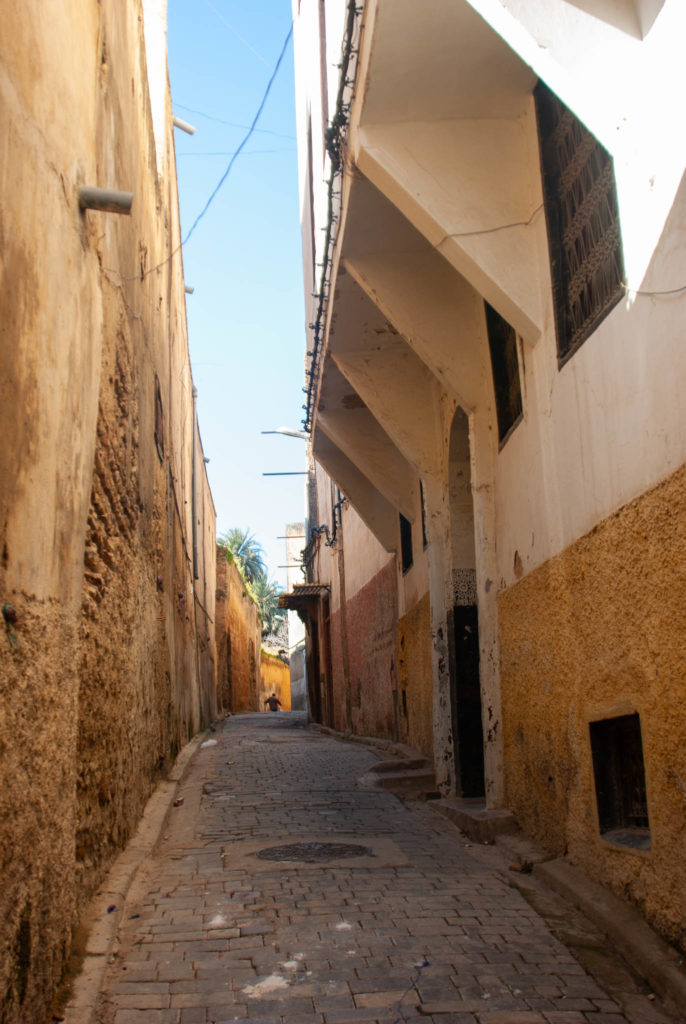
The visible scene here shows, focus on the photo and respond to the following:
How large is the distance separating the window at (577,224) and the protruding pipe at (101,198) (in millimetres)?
2261

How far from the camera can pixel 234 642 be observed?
30.7 m

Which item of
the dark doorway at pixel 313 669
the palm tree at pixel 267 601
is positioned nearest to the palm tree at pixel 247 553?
the palm tree at pixel 267 601

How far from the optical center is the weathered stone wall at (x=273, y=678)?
50.6 metres

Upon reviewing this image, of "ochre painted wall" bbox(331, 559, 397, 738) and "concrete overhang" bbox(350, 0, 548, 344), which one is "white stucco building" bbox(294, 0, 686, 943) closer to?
"concrete overhang" bbox(350, 0, 548, 344)

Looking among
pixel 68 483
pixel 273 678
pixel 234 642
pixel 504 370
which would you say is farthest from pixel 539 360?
pixel 273 678

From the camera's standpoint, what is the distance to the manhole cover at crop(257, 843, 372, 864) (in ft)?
19.2

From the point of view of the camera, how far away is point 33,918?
3.09 metres

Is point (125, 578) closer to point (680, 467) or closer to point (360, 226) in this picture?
point (360, 226)

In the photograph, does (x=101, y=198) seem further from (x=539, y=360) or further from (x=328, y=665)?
(x=328, y=665)

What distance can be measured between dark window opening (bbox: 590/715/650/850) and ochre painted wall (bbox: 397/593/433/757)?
515 cm

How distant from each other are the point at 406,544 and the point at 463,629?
12.6 ft

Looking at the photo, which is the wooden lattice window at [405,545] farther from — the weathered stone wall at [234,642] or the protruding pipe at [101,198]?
the weathered stone wall at [234,642]

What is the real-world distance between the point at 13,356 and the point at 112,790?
3.08 metres

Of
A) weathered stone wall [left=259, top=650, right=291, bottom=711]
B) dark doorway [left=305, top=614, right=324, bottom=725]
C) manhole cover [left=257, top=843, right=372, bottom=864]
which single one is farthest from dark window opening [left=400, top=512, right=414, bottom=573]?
weathered stone wall [left=259, top=650, right=291, bottom=711]
